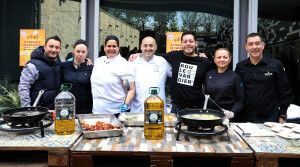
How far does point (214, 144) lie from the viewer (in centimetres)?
281

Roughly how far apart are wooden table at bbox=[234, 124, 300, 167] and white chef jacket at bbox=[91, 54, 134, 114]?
5.60 ft

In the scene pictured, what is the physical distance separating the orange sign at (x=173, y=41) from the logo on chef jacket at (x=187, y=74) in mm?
1717

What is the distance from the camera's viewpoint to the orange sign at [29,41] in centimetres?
631

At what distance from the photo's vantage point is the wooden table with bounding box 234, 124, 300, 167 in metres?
2.59

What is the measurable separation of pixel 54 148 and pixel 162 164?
2.56ft

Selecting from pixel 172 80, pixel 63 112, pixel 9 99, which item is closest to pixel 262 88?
pixel 172 80

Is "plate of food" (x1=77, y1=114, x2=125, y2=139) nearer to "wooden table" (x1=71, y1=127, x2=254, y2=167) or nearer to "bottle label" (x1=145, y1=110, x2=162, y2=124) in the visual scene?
"wooden table" (x1=71, y1=127, x2=254, y2=167)

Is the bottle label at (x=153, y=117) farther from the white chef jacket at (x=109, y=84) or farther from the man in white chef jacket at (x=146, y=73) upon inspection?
the man in white chef jacket at (x=146, y=73)

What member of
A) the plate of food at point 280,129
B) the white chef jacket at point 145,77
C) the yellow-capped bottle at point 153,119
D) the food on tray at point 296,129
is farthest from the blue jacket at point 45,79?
the food on tray at point 296,129

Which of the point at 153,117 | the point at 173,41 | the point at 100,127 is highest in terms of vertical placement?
the point at 173,41

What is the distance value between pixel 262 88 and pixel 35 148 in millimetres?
2526

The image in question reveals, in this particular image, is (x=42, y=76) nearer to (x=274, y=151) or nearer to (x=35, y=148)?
(x=35, y=148)

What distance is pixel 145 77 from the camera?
14.8 ft

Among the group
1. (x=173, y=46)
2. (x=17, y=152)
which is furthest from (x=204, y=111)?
(x=173, y=46)
